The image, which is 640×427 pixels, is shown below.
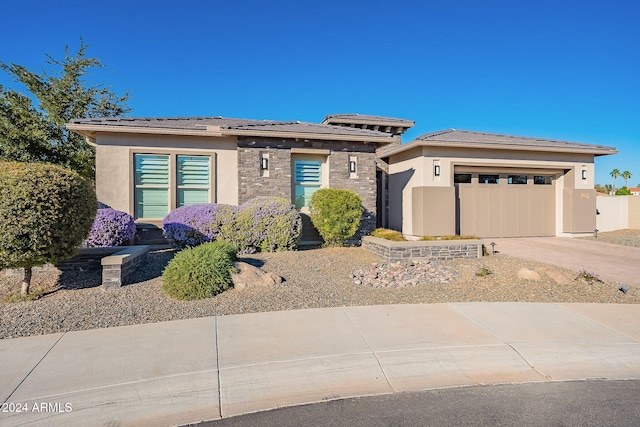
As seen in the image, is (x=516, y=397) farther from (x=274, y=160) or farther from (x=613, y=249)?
(x=613, y=249)

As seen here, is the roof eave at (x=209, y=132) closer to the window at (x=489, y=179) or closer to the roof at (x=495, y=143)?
the roof at (x=495, y=143)

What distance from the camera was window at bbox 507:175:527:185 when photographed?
46.7 feet

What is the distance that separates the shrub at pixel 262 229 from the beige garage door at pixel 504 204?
6990mm

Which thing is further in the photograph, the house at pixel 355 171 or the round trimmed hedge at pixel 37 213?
→ the house at pixel 355 171

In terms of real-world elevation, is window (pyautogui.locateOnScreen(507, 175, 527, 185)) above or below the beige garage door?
above

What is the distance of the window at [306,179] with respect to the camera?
1202 centimetres

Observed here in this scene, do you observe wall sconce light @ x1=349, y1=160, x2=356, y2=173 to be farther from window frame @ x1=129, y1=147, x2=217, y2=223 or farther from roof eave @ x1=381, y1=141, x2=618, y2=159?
window frame @ x1=129, y1=147, x2=217, y2=223

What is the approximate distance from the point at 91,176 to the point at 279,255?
37.8 ft

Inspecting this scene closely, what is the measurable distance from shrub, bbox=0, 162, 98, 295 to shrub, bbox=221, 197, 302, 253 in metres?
4.04

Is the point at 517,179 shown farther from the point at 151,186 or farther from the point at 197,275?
the point at 151,186

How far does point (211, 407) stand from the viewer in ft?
10.4

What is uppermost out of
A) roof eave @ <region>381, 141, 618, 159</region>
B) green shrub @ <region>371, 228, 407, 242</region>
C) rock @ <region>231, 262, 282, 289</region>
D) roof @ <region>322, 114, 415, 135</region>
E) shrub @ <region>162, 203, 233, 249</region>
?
roof @ <region>322, 114, 415, 135</region>

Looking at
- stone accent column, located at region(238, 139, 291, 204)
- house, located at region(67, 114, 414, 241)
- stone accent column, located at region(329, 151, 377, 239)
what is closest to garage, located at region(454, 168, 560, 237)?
stone accent column, located at region(329, 151, 377, 239)

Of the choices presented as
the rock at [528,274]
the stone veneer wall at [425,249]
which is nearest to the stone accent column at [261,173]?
the stone veneer wall at [425,249]
